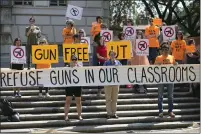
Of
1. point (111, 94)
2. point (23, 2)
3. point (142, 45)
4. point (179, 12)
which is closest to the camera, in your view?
point (111, 94)

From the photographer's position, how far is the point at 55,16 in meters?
22.3

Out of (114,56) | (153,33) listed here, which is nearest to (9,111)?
(114,56)

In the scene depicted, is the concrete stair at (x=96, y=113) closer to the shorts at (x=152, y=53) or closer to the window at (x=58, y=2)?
the shorts at (x=152, y=53)

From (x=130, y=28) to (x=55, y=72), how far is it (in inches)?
158

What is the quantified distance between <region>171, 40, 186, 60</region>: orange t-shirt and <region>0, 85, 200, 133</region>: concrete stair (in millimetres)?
1225

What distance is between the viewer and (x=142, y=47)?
1365 cm

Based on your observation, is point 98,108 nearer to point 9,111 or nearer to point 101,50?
point 101,50

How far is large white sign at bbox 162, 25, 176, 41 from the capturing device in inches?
594

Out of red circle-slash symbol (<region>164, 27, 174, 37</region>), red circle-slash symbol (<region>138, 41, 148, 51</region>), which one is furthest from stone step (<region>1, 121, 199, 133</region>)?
red circle-slash symbol (<region>164, 27, 174, 37</region>)

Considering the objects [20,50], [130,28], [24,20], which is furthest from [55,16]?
[20,50]

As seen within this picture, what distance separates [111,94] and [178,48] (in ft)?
10.8

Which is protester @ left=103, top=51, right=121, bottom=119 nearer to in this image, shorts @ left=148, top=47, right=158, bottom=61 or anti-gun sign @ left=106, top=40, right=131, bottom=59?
anti-gun sign @ left=106, top=40, right=131, bottom=59

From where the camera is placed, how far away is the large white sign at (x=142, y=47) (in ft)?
44.6

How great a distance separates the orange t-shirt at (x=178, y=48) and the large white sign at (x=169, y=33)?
2.50 feet
